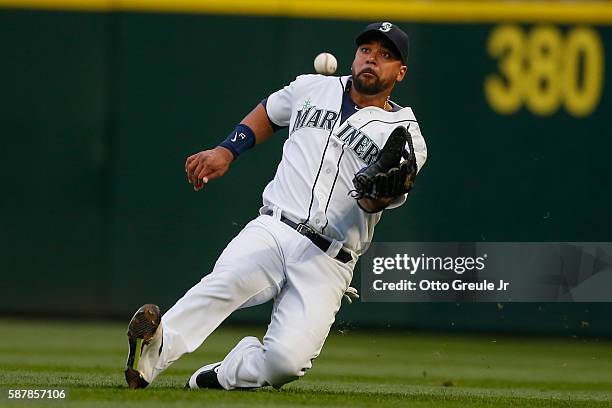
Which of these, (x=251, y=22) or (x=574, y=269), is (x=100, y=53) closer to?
(x=251, y=22)

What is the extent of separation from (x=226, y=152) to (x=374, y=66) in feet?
2.51

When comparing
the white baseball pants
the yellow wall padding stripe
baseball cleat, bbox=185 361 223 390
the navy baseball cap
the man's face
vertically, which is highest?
the navy baseball cap

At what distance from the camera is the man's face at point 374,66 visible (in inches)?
214

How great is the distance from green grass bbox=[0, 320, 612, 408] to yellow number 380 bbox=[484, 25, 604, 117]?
6.30ft

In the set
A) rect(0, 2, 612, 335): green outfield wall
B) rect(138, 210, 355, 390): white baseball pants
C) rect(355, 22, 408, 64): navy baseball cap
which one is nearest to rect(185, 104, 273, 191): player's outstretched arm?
rect(138, 210, 355, 390): white baseball pants

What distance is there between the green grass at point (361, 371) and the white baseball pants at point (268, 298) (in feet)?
0.48

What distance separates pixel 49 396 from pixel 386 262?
4973 mm

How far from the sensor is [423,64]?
32.5ft

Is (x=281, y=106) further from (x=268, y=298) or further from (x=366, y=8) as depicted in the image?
(x=366, y=8)

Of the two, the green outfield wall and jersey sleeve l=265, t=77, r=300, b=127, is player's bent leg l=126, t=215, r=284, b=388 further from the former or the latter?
the green outfield wall

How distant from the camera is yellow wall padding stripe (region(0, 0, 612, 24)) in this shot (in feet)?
31.7

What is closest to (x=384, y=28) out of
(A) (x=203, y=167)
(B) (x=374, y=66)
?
(B) (x=374, y=66)

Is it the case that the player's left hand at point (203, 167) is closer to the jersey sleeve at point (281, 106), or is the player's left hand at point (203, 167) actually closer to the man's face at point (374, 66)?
the jersey sleeve at point (281, 106)

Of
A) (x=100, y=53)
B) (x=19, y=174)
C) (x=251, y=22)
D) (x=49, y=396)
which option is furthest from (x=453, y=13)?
(x=49, y=396)
